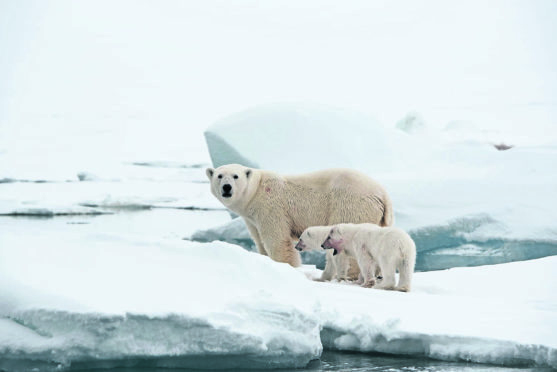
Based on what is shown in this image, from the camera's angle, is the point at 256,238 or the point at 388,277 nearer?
the point at 388,277

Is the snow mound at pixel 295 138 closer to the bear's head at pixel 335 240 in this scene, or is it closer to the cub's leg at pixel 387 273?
the bear's head at pixel 335 240

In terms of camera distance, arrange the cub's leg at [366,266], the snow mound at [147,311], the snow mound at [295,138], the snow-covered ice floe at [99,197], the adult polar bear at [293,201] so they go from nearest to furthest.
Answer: the snow mound at [147,311], the cub's leg at [366,266], the adult polar bear at [293,201], the snow mound at [295,138], the snow-covered ice floe at [99,197]

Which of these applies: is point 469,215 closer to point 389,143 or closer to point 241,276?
point 389,143

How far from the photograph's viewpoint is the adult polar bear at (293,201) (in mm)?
6246

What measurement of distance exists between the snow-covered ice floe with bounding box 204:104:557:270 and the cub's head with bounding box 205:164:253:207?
2762mm

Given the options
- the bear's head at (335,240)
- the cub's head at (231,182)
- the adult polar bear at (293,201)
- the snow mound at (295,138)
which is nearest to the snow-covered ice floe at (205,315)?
the bear's head at (335,240)

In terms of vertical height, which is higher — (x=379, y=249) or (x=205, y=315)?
(x=379, y=249)

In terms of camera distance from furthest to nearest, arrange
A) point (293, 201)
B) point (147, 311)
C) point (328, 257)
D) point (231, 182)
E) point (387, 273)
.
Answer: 1. point (293, 201)
2. point (231, 182)
3. point (328, 257)
4. point (387, 273)
5. point (147, 311)

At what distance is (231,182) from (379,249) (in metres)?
1.62

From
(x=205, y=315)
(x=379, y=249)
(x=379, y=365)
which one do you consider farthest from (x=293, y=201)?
(x=205, y=315)

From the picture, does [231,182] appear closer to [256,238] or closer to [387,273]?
[256,238]

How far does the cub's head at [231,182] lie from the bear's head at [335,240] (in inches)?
44.2

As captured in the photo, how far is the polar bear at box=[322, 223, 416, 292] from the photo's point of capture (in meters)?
5.02

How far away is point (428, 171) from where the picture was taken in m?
11.3
